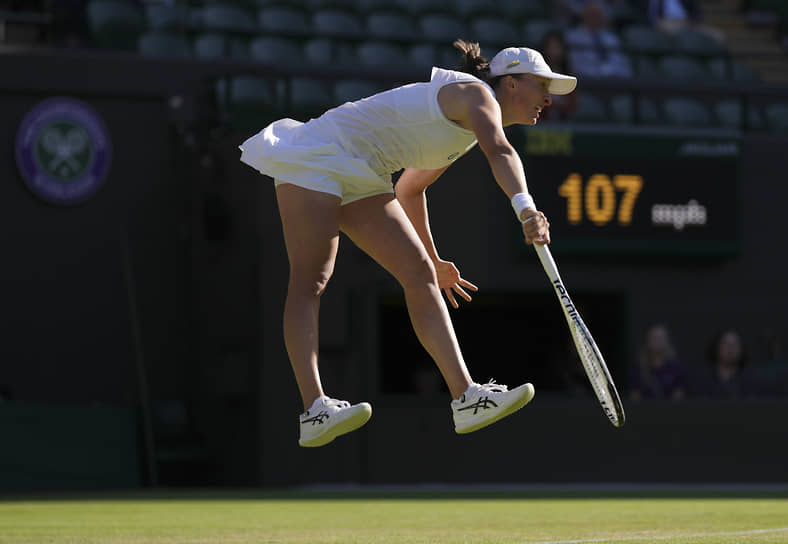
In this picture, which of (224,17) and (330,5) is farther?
(330,5)

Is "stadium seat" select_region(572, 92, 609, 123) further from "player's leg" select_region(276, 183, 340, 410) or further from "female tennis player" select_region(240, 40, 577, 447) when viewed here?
"player's leg" select_region(276, 183, 340, 410)

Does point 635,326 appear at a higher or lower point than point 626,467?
higher

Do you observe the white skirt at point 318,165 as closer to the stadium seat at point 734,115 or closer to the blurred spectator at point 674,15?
the stadium seat at point 734,115

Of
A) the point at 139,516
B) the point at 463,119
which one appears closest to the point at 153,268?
the point at 139,516

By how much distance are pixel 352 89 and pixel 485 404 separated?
7726 mm

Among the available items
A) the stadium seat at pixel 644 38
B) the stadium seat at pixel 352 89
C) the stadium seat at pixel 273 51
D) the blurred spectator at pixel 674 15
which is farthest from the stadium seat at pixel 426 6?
the blurred spectator at pixel 674 15

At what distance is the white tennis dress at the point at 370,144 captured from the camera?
5504 mm

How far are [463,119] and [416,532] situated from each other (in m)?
2.05

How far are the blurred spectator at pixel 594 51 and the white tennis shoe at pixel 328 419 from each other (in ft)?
28.8

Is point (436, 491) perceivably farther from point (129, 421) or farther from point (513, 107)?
point (513, 107)

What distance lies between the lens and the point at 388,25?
14.7 meters

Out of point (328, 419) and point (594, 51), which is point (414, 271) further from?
point (594, 51)

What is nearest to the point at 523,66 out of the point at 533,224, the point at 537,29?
the point at 533,224

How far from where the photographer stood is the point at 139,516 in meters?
7.90
